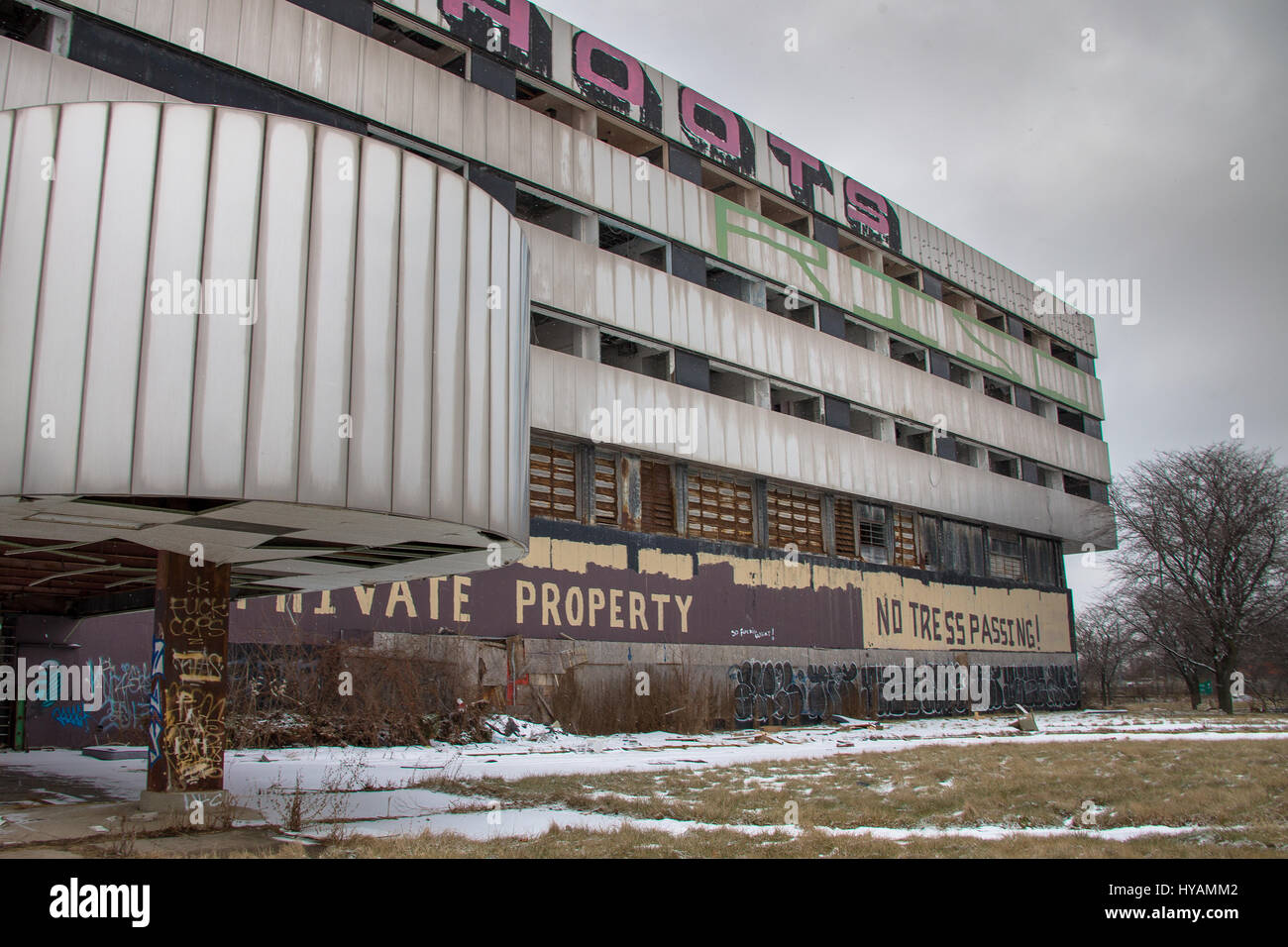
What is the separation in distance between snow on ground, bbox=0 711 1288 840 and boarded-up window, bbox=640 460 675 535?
5.89 meters

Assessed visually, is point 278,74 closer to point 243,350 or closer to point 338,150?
point 338,150

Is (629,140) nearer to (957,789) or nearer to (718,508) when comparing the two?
(718,508)

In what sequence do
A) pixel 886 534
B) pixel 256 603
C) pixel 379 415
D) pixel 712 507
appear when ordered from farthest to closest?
pixel 886 534 → pixel 712 507 → pixel 256 603 → pixel 379 415

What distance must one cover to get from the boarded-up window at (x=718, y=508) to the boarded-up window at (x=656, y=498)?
84 centimetres

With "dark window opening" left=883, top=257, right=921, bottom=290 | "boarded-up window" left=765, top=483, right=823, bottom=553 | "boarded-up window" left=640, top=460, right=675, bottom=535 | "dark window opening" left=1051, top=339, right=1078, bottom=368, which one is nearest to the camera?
"boarded-up window" left=640, top=460, right=675, bottom=535

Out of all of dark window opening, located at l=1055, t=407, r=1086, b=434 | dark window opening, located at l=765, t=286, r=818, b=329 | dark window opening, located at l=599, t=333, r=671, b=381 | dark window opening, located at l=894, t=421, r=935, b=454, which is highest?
dark window opening, located at l=765, t=286, r=818, b=329

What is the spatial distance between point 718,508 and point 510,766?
14.7 m

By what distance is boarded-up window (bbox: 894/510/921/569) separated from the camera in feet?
123

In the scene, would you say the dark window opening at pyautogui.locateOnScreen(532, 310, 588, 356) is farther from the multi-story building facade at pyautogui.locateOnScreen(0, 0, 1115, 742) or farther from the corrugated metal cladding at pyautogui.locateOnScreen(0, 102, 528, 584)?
the corrugated metal cladding at pyautogui.locateOnScreen(0, 102, 528, 584)

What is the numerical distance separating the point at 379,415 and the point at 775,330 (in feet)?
83.4

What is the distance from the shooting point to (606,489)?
27.5 metres

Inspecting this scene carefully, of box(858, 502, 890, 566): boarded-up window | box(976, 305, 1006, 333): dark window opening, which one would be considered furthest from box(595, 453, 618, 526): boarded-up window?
box(976, 305, 1006, 333): dark window opening
